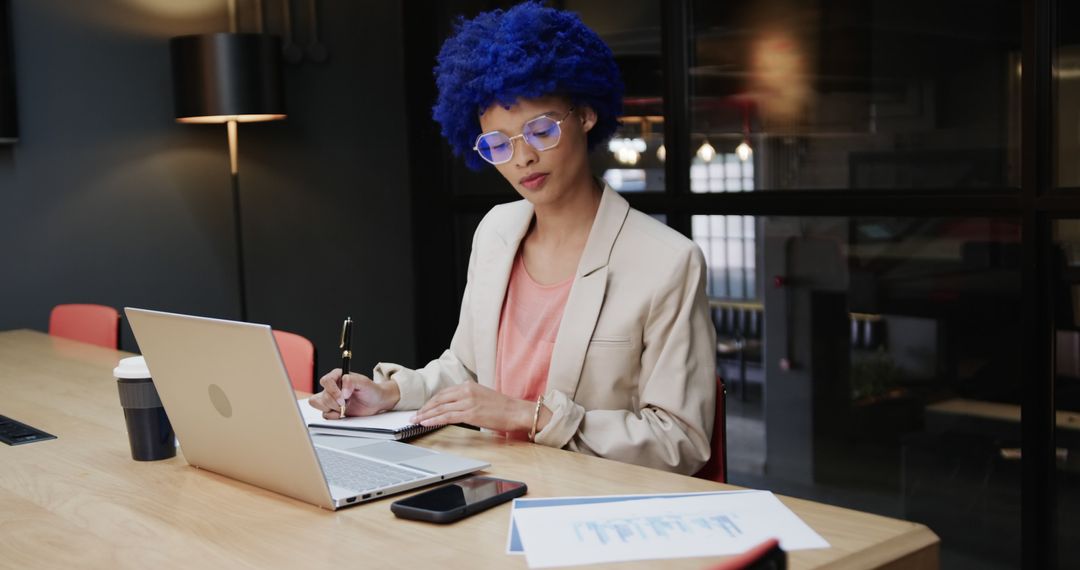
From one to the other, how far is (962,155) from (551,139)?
5.44ft

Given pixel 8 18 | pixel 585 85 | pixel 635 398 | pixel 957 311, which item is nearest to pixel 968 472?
pixel 957 311

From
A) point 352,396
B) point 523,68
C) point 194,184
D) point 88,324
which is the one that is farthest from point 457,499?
point 194,184

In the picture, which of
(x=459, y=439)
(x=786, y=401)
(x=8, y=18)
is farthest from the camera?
(x=8, y=18)

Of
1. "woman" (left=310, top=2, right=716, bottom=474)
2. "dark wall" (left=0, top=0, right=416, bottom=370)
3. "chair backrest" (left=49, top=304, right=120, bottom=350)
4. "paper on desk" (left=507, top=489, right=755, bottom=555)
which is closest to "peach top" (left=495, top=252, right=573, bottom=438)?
"woman" (left=310, top=2, right=716, bottom=474)

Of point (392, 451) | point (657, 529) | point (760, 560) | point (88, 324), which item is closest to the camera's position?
point (760, 560)

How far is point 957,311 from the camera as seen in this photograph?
3359mm

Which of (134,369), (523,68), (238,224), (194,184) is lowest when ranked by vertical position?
(134,369)

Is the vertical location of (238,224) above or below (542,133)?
below

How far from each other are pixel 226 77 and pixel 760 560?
369 cm

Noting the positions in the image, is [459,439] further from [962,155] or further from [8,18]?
[8,18]

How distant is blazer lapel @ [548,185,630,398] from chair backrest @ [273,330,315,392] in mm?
725

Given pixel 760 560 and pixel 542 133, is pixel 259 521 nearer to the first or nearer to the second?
pixel 760 560

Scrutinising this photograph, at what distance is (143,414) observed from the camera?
6.29 ft

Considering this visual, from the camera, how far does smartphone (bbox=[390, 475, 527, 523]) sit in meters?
1.52
